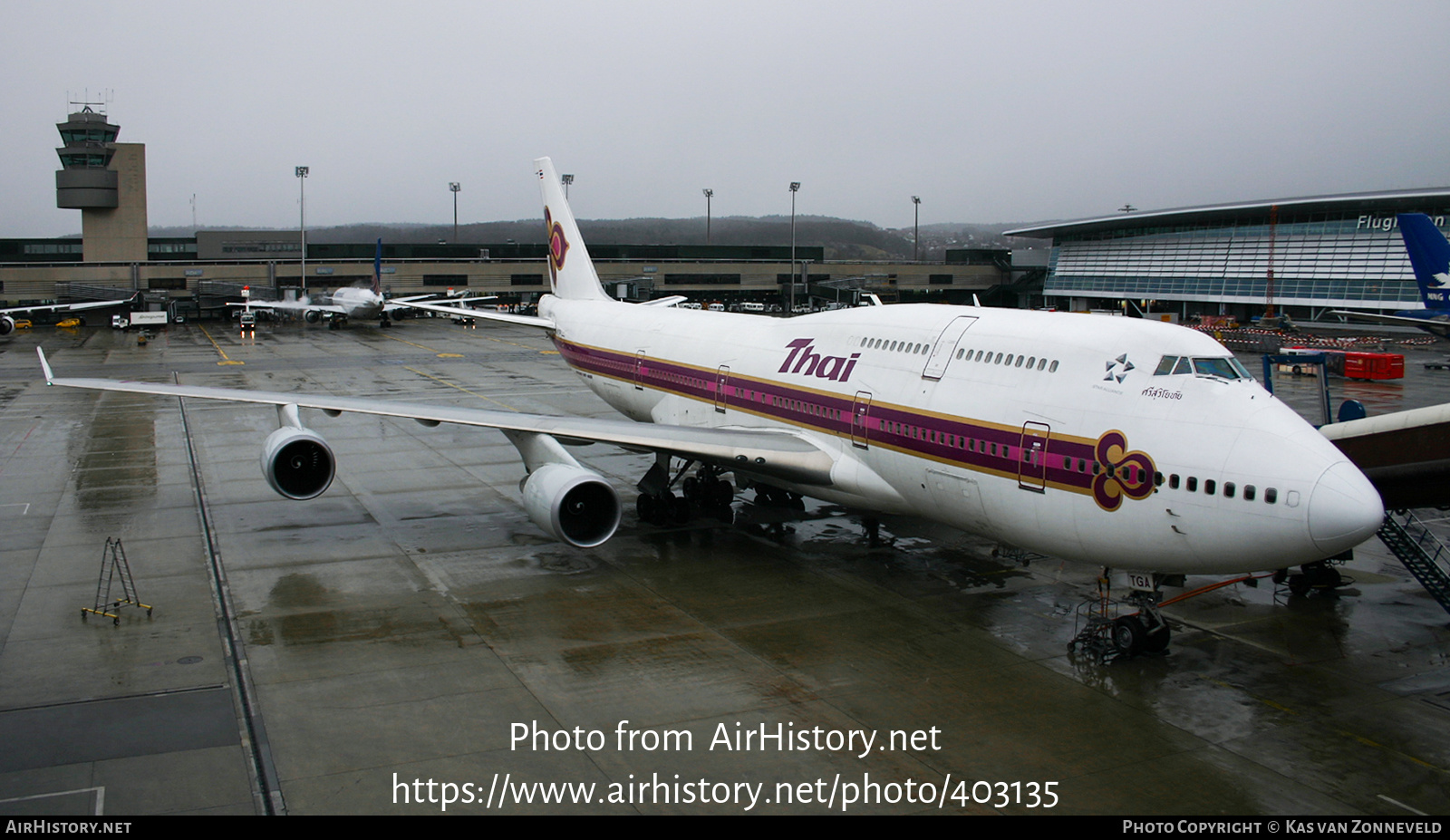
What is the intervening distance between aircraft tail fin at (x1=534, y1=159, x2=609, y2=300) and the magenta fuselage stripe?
646 centimetres

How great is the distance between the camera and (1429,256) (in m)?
40.8

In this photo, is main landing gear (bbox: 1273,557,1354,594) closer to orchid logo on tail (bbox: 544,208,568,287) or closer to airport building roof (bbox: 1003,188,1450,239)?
orchid logo on tail (bbox: 544,208,568,287)

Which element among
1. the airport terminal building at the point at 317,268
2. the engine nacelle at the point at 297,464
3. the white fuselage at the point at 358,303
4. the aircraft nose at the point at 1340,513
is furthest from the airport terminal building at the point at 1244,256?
the engine nacelle at the point at 297,464

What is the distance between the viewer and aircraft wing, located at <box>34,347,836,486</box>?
19641 mm

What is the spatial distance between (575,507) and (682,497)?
229 inches

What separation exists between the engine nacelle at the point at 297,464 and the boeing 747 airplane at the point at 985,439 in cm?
4

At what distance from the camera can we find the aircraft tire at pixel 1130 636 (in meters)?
15.6

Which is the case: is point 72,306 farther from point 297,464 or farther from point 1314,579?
point 1314,579

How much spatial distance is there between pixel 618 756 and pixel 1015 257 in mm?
114596

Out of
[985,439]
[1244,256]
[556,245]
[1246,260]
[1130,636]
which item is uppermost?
[1244,256]

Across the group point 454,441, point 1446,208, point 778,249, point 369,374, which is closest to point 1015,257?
point 778,249

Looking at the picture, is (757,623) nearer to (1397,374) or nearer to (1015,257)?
(1397,374)

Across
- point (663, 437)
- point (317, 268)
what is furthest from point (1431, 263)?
point (317, 268)

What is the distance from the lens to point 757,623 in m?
17.0
